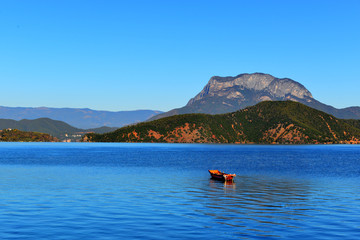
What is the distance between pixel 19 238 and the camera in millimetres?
32844

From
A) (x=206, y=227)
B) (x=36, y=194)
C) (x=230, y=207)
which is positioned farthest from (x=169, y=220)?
(x=36, y=194)

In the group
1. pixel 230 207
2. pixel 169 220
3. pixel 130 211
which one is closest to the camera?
pixel 169 220

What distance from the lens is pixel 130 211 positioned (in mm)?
45031

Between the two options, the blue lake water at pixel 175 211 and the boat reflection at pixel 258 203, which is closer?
the blue lake water at pixel 175 211

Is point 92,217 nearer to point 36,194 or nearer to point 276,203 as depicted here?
point 36,194

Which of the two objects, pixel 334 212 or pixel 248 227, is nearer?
pixel 248 227

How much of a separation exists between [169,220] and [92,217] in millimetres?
7778

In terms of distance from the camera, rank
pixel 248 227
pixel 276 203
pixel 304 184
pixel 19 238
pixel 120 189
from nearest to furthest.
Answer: pixel 19 238, pixel 248 227, pixel 276 203, pixel 120 189, pixel 304 184

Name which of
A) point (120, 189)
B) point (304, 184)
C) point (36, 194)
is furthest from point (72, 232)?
point (304, 184)

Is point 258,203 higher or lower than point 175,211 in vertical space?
higher

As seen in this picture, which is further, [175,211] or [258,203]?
[258,203]

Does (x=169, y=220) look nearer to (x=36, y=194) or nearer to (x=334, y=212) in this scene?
(x=334, y=212)

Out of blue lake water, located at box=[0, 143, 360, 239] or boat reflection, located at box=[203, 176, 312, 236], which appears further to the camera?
boat reflection, located at box=[203, 176, 312, 236]

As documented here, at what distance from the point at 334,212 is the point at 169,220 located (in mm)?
18844
